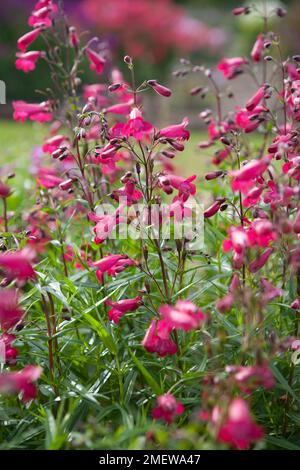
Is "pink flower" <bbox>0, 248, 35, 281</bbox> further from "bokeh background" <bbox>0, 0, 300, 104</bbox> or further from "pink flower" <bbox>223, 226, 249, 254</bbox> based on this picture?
"bokeh background" <bbox>0, 0, 300, 104</bbox>

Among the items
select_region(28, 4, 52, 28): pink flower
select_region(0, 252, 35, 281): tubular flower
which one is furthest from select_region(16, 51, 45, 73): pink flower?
select_region(0, 252, 35, 281): tubular flower

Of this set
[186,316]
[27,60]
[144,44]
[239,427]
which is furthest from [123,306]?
[144,44]

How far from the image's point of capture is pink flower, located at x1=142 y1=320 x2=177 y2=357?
2486 mm

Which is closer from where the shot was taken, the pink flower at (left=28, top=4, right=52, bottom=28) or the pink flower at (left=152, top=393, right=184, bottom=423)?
the pink flower at (left=152, top=393, right=184, bottom=423)

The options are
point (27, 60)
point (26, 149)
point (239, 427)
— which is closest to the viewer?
point (239, 427)

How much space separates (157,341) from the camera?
252cm

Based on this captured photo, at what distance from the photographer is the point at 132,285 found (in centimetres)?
328

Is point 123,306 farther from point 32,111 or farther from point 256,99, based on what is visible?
point 32,111

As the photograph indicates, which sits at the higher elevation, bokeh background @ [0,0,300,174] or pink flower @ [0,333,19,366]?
bokeh background @ [0,0,300,174]

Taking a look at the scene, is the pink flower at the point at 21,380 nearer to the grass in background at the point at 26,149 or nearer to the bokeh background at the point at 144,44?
the grass in background at the point at 26,149

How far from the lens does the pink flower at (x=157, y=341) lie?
2.49 meters

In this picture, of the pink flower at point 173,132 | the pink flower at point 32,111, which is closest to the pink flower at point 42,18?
the pink flower at point 32,111
